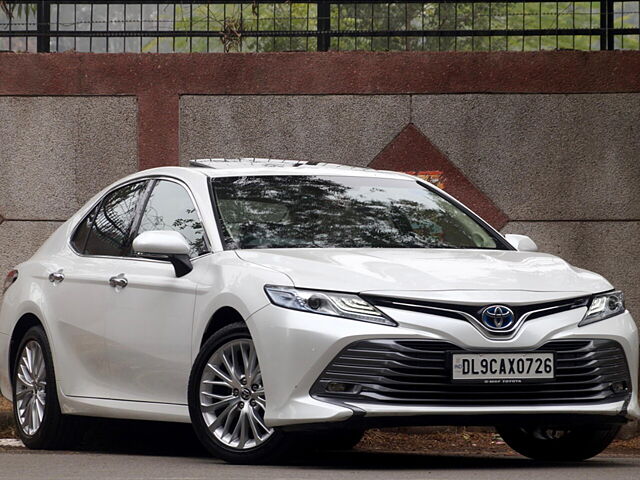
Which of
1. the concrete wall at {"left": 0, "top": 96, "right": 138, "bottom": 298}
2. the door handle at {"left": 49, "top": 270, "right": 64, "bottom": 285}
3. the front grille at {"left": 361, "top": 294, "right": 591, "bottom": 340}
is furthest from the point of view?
the concrete wall at {"left": 0, "top": 96, "right": 138, "bottom": 298}

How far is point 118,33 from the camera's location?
46.5 ft

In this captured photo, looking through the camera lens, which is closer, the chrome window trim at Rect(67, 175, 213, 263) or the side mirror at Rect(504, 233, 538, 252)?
the chrome window trim at Rect(67, 175, 213, 263)

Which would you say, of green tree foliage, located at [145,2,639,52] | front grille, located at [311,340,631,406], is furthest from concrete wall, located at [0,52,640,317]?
front grille, located at [311,340,631,406]

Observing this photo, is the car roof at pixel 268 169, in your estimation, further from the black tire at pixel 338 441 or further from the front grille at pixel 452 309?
the front grille at pixel 452 309

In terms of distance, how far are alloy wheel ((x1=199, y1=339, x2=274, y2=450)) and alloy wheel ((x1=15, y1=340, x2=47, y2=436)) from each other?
2012 mm

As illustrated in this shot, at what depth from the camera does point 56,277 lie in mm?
9008

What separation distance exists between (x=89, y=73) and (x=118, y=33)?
575mm

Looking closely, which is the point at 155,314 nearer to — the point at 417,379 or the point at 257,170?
the point at 257,170

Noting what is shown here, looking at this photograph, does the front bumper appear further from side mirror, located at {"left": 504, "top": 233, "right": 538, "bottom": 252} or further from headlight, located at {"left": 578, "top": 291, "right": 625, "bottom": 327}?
side mirror, located at {"left": 504, "top": 233, "right": 538, "bottom": 252}

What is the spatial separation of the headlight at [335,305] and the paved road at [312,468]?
2.39 ft

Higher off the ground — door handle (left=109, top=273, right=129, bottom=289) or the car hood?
the car hood

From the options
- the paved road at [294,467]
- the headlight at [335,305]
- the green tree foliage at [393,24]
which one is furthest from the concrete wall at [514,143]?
the headlight at [335,305]

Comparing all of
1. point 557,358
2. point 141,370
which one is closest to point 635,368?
point 557,358

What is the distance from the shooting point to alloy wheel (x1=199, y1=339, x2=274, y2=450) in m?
7.06
